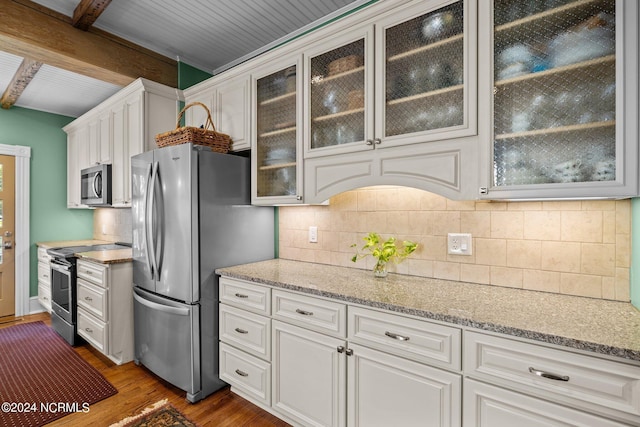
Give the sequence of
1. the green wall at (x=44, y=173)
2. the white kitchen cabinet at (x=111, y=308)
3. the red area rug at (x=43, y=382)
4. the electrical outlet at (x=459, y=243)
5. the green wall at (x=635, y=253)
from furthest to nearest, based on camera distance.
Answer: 1. the green wall at (x=44, y=173)
2. the white kitchen cabinet at (x=111, y=308)
3. the red area rug at (x=43, y=382)
4. the electrical outlet at (x=459, y=243)
5. the green wall at (x=635, y=253)

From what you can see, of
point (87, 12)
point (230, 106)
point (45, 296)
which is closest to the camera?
point (87, 12)

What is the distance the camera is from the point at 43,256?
A: 3906 millimetres

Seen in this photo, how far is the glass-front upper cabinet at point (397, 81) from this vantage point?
152 cm

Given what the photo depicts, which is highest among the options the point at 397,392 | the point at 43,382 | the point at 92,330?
the point at 397,392

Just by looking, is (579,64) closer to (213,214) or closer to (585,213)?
(585,213)

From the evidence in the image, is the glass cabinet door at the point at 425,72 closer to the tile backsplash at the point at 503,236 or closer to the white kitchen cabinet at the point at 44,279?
the tile backsplash at the point at 503,236

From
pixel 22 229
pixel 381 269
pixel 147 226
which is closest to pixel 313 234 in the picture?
pixel 381 269

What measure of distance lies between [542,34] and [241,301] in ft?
6.89

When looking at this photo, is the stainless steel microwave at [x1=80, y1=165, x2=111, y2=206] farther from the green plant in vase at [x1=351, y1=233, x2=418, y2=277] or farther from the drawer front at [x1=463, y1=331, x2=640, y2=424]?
the drawer front at [x1=463, y1=331, x2=640, y2=424]

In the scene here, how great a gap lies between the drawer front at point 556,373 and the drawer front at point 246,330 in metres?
1.14

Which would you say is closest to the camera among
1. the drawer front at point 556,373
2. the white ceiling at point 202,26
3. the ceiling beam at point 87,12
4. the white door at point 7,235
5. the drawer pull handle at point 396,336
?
the drawer front at point 556,373

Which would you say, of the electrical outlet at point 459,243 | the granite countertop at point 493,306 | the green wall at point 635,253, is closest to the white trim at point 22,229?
the granite countertop at point 493,306

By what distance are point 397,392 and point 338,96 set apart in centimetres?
165

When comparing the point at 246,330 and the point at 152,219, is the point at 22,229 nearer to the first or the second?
the point at 152,219
